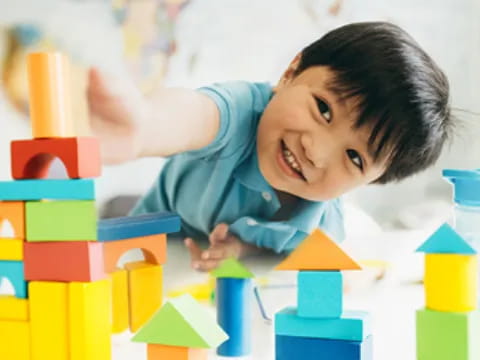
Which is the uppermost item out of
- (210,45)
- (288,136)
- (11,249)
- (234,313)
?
(210,45)

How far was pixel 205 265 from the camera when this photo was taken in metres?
0.88

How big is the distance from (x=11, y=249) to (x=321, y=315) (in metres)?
0.31

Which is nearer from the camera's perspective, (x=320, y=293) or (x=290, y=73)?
(x=320, y=293)

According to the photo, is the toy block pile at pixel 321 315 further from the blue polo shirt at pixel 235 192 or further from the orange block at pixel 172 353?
the blue polo shirt at pixel 235 192

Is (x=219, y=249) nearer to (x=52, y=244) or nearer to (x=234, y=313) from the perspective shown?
(x=234, y=313)

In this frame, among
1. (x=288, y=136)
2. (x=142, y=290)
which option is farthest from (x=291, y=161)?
(x=142, y=290)

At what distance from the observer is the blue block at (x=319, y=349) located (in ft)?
2.14

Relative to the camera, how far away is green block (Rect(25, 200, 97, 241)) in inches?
26.7

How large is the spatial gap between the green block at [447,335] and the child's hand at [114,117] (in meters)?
0.38

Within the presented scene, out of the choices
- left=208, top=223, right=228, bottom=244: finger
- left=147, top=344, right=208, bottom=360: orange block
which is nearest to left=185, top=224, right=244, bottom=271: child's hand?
left=208, top=223, right=228, bottom=244: finger

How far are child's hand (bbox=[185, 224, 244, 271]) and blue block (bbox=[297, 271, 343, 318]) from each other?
219 millimetres

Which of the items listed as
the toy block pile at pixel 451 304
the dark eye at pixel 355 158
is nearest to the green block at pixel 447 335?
the toy block pile at pixel 451 304

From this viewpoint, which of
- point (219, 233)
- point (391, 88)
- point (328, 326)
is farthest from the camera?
point (219, 233)

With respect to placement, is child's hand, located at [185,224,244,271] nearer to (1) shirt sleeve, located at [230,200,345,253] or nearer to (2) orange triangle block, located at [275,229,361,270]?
(1) shirt sleeve, located at [230,200,345,253]
